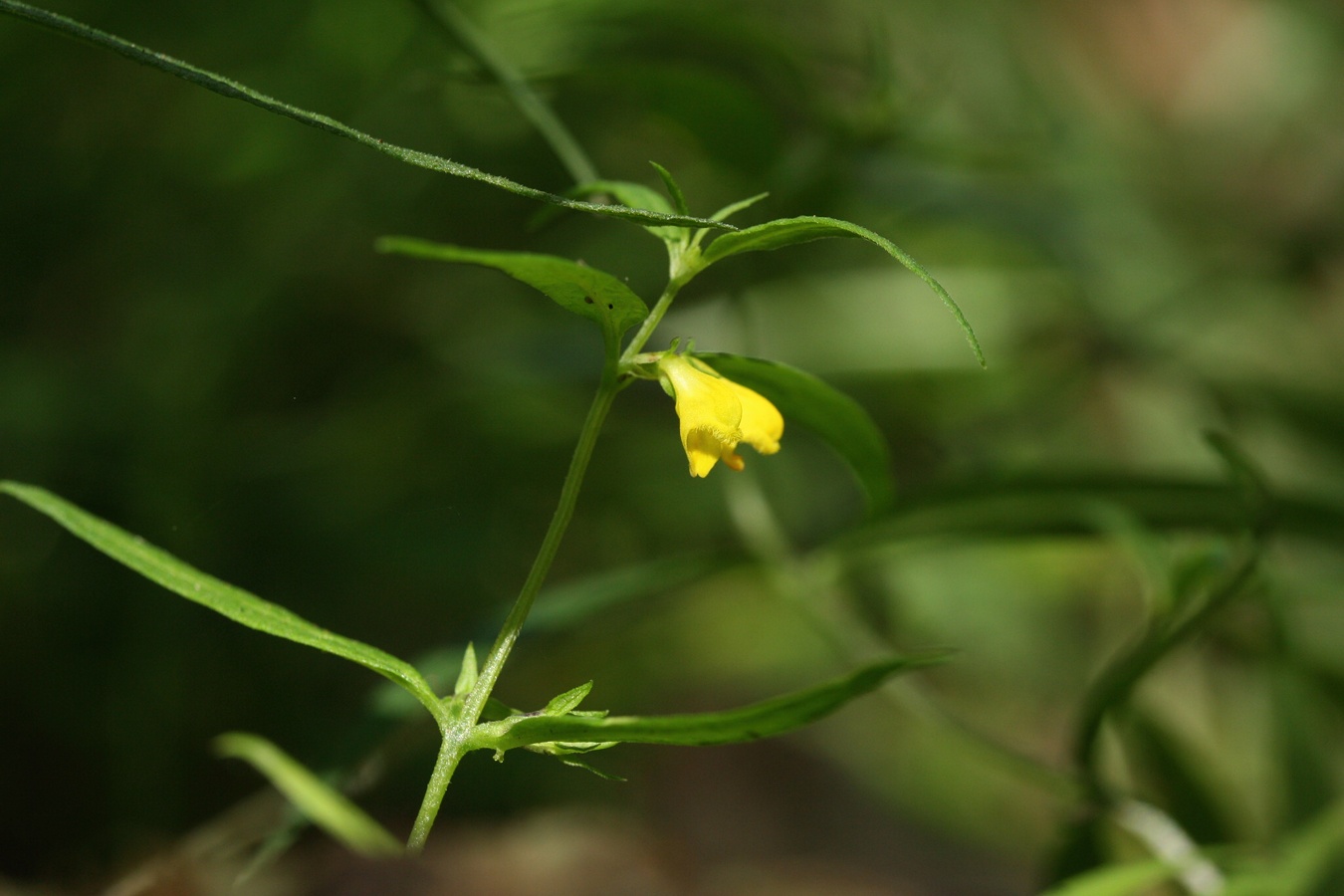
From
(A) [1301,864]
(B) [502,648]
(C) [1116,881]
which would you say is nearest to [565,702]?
(B) [502,648]

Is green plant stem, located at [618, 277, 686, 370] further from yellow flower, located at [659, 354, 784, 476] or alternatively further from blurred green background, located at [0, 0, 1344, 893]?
blurred green background, located at [0, 0, 1344, 893]

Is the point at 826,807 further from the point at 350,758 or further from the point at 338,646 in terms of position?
the point at 338,646

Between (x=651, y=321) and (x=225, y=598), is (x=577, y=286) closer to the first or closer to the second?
(x=651, y=321)

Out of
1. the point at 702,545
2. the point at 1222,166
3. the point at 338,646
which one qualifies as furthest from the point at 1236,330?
the point at 338,646

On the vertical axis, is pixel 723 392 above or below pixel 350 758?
above

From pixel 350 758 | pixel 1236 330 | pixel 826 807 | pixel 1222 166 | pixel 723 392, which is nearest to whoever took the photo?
pixel 723 392

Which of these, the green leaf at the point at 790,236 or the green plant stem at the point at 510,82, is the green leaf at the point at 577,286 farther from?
the green plant stem at the point at 510,82

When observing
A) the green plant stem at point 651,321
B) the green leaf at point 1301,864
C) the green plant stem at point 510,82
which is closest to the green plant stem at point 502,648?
the green plant stem at point 651,321
